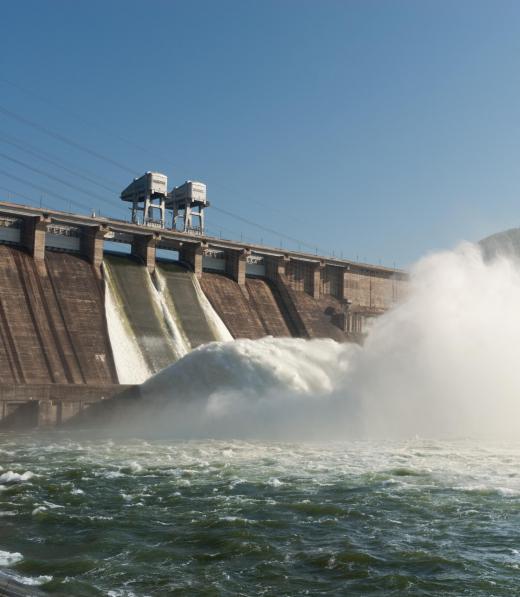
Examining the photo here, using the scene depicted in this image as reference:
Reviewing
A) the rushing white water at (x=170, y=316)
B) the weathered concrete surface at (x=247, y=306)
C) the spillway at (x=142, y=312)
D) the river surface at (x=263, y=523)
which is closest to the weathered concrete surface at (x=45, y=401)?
the spillway at (x=142, y=312)

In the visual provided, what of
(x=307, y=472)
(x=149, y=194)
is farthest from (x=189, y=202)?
(x=307, y=472)

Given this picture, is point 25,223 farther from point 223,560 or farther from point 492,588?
point 492,588

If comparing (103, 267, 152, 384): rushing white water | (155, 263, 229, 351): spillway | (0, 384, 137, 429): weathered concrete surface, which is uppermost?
(155, 263, 229, 351): spillway

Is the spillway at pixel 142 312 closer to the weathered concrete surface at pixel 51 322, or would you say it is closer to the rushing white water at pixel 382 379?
the weathered concrete surface at pixel 51 322

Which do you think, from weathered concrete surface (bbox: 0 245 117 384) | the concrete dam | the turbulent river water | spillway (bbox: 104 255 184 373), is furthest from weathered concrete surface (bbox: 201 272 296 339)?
the turbulent river water

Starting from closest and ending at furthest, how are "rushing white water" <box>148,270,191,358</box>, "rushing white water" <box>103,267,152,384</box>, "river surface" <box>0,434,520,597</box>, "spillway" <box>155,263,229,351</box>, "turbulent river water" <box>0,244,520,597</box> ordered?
"river surface" <box>0,434,520,597</box>
"turbulent river water" <box>0,244,520,597</box>
"rushing white water" <box>103,267,152,384</box>
"rushing white water" <box>148,270,191,358</box>
"spillway" <box>155,263,229,351</box>

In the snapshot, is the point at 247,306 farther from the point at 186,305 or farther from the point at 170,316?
the point at 170,316

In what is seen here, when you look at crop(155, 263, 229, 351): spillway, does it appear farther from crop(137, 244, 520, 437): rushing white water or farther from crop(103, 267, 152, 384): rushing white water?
crop(137, 244, 520, 437): rushing white water
